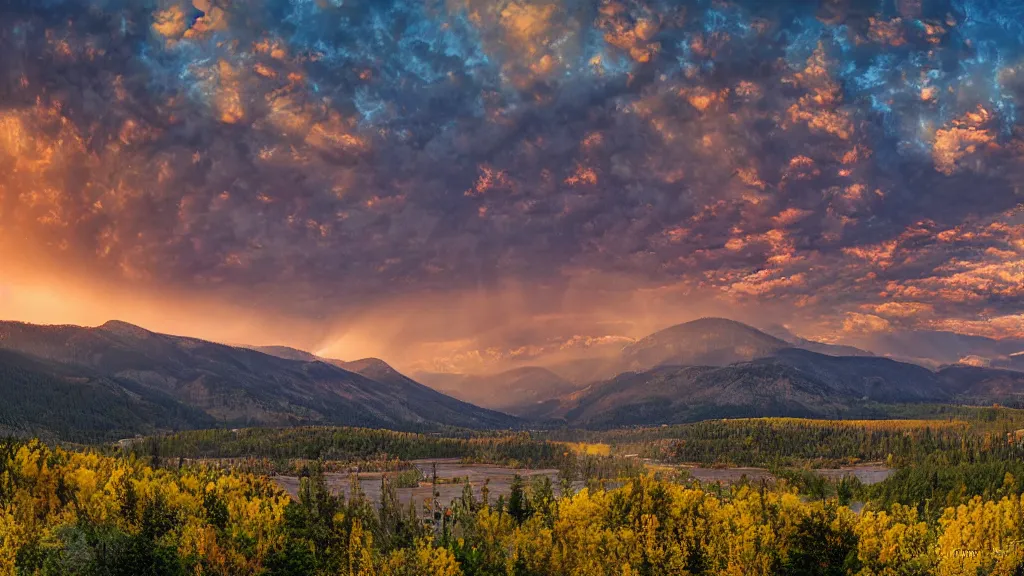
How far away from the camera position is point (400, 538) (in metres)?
160

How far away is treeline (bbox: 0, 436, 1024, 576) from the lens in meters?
127

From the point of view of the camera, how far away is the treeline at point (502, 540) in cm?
12688

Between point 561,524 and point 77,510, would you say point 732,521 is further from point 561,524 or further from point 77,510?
point 77,510

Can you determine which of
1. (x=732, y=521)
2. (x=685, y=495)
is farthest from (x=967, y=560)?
(x=685, y=495)

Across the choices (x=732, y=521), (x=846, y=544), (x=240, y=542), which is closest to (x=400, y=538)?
(x=240, y=542)

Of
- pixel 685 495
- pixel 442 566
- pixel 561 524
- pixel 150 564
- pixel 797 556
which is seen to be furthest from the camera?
pixel 685 495

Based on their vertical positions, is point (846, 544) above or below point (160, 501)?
below

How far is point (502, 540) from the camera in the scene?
16350cm

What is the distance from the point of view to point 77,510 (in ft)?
569

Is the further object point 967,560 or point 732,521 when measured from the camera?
point 732,521

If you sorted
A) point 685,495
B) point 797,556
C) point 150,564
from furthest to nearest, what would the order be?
point 685,495, point 797,556, point 150,564

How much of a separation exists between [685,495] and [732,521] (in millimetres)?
13892

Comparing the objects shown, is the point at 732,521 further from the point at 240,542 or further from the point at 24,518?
the point at 24,518

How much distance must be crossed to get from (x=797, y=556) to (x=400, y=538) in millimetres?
81190
